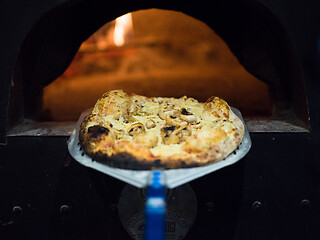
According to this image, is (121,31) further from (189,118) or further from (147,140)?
(147,140)

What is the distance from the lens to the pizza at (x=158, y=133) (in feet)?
3.98

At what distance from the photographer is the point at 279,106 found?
1.77 meters

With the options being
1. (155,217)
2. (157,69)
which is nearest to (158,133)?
(155,217)

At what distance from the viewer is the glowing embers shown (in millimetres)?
2746

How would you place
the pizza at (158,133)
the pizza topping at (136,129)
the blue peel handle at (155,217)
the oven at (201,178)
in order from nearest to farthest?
the blue peel handle at (155,217) → the pizza at (158,133) → the pizza topping at (136,129) → the oven at (201,178)

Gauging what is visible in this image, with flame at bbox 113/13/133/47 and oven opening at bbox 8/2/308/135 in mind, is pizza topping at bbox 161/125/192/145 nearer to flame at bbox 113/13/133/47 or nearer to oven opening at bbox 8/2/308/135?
oven opening at bbox 8/2/308/135

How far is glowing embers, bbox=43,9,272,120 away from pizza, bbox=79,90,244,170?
2.79ft

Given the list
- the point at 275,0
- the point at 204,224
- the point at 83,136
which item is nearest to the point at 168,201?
the point at 204,224

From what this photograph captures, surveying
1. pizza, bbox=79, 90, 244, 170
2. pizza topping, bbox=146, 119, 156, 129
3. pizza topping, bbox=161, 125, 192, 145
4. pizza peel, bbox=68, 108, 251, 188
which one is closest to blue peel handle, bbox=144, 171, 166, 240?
pizza peel, bbox=68, 108, 251, 188

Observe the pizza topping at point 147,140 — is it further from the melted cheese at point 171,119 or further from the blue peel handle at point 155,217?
the blue peel handle at point 155,217

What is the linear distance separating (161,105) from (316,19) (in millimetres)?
Answer: 780

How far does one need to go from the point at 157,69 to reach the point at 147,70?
11cm

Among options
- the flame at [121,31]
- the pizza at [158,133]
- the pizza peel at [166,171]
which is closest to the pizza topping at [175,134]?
the pizza at [158,133]

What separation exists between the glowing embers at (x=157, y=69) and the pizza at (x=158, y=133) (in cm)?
85
